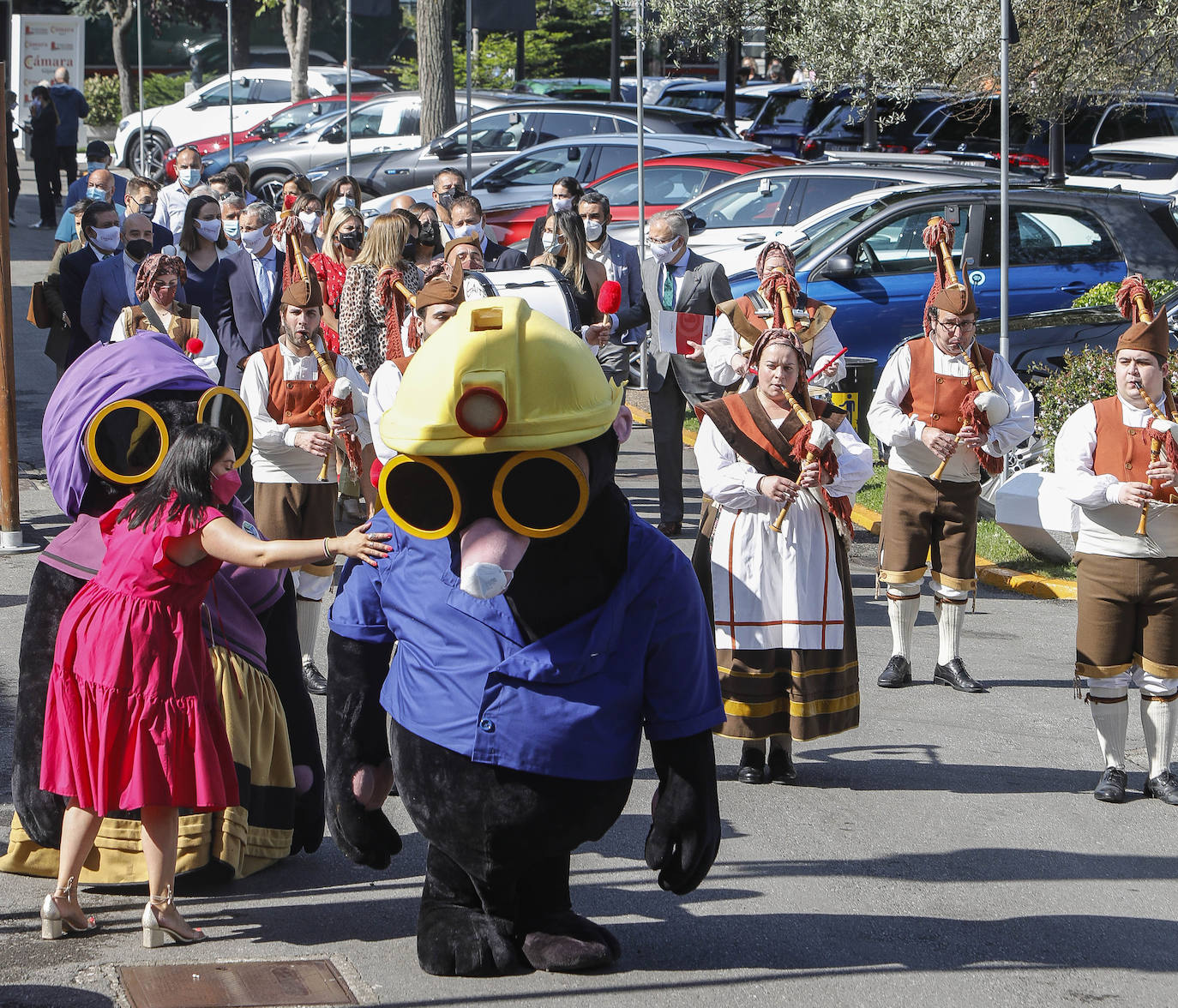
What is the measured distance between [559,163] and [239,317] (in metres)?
9.61

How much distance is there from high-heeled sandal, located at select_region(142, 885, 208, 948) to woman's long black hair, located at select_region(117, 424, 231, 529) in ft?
3.24

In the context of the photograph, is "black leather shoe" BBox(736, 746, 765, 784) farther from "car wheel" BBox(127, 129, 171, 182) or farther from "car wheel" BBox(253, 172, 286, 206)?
"car wheel" BBox(127, 129, 171, 182)

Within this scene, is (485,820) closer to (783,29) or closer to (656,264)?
(656,264)

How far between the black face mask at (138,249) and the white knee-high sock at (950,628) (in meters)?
5.19

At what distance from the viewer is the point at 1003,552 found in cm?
1026

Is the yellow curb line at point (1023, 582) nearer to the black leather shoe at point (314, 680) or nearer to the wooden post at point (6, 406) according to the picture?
the black leather shoe at point (314, 680)

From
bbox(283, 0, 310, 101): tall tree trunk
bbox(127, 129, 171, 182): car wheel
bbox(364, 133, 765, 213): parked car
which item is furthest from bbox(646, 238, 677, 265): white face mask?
bbox(283, 0, 310, 101): tall tree trunk

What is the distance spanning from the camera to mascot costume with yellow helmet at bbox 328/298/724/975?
145 inches

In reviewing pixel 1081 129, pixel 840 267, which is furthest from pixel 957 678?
pixel 1081 129

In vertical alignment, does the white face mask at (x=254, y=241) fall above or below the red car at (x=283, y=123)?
below

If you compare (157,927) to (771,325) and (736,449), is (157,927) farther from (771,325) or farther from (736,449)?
(771,325)

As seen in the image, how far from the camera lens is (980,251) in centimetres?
1348

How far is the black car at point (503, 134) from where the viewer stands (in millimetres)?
21312

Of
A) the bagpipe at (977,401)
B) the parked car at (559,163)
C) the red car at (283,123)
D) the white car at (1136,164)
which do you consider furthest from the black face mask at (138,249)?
the red car at (283,123)
